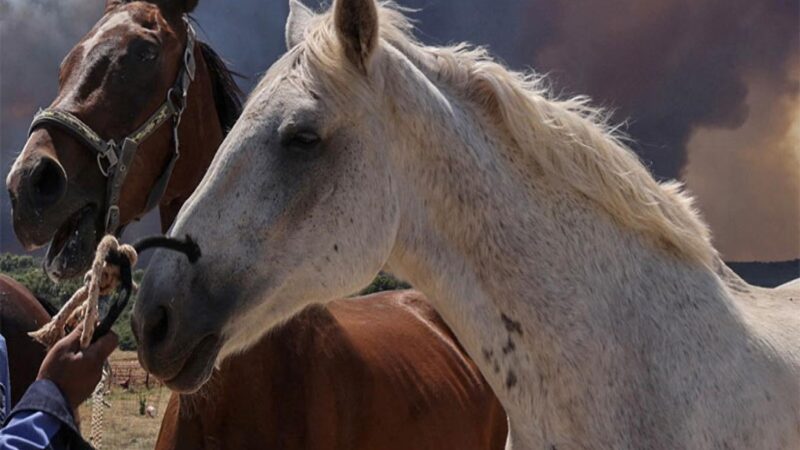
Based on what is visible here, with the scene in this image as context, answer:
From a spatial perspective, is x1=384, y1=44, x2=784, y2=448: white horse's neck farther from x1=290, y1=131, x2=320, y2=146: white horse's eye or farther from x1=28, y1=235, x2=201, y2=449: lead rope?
x1=28, y1=235, x2=201, y2=449: lead rope

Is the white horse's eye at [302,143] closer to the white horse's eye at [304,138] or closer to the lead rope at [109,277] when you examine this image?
the white horse's eye at [304,138]

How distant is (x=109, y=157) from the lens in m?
3.10

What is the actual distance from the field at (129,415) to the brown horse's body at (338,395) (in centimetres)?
436

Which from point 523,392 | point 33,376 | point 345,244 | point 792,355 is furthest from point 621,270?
point 33,376

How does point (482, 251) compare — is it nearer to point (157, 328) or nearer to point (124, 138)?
point (157, 328)

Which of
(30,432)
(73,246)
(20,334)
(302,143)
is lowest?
(20,334)

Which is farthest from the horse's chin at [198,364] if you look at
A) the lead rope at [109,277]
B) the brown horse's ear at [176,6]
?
the brown horse's ear at [176,6]

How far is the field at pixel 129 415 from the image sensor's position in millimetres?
13008

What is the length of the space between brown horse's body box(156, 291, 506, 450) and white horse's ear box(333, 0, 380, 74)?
1.33m

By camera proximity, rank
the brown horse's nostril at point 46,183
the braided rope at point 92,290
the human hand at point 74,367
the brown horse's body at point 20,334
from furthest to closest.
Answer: the brown horse's body at point 20,334 → the brown horse's nostril at point 46,183 → the braided rope at point 92,290 → the human hand at point 74,367

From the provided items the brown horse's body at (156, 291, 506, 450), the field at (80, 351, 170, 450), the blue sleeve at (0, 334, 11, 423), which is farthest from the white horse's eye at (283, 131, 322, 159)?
the field at (80, 351, 170, 450)

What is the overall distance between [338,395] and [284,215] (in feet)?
4.25

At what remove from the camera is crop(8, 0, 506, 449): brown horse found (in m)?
3.03

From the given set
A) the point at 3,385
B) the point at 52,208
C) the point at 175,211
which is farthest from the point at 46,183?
the point at 3,385
